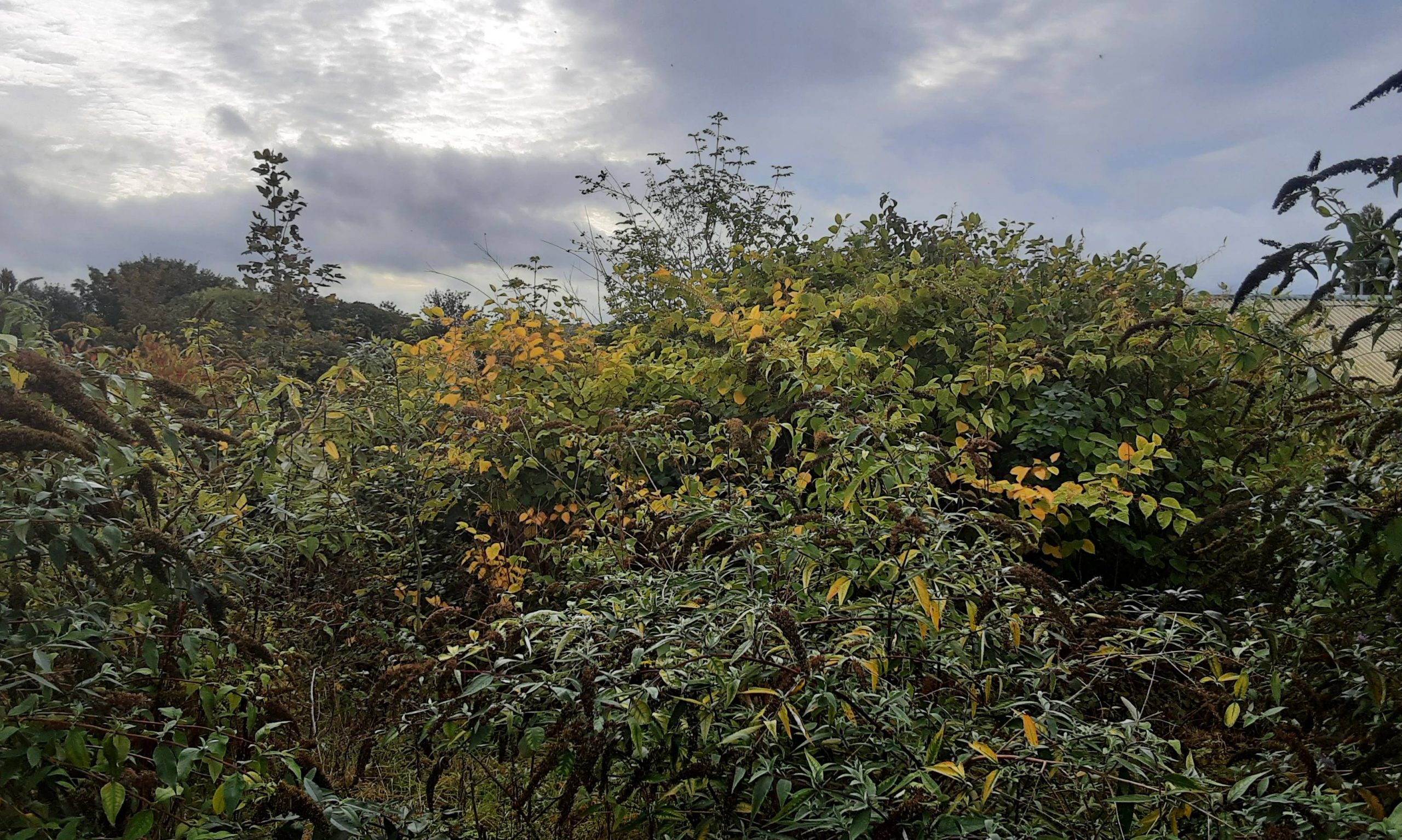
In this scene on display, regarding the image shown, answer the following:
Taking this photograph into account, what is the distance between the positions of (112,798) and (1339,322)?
14046 millimetres

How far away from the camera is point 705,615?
7.16 feet

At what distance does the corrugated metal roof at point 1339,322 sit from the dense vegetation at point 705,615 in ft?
0.55

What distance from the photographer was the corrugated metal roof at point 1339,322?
2.75 metres

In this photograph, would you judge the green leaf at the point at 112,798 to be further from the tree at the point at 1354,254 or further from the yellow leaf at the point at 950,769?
the tree at the point at 1354,254

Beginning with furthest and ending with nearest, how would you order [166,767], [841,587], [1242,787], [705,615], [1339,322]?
[1339,322] → [705,615] → [841,587] → [166,767] → [1242,787]

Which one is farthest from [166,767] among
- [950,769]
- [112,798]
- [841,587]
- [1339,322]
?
[1339,322]

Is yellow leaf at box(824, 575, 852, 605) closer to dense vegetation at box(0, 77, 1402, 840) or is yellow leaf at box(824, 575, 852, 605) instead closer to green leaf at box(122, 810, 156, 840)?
dense vegetation at box(0, 77, 1402, 840)

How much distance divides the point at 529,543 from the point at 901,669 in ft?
6.84

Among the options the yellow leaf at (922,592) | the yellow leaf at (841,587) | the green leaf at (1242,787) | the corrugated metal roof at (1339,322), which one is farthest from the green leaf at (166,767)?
the corrugated metal roof at (1339,322)

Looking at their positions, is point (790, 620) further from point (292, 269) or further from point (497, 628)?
point (292, 269)

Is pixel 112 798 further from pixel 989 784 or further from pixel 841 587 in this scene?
pixel 989 784

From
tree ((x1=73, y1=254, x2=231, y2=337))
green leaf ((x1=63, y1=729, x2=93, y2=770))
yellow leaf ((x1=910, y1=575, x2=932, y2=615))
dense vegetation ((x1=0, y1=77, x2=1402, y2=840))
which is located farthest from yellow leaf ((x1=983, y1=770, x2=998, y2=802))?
tree ((x1=73, y1=254, x2=231, y2=337))

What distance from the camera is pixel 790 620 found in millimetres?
1858

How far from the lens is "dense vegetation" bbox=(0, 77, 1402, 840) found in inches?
74.5
